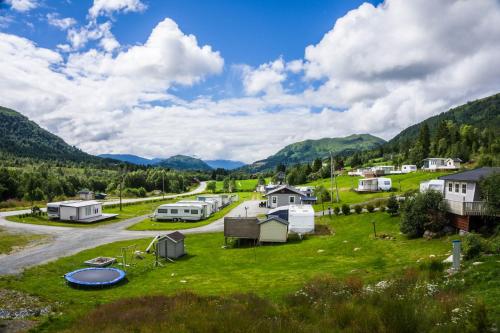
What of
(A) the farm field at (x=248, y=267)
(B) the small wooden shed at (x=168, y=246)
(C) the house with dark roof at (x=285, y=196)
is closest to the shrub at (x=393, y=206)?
(A) the farm field at (x=248, y=267)

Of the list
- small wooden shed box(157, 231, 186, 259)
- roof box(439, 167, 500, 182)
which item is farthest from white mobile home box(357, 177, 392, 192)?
small wooden shed box(157, 231, 186, 259)

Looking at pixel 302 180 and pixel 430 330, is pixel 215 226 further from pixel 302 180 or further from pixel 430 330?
pixel 302 180

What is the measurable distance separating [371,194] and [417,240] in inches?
1762

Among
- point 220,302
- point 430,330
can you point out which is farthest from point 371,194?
point 430,330

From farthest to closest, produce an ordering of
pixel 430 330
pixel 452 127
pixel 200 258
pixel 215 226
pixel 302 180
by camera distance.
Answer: pixel 302 180
pixel 452 127
pixel 215 226
pixel 200 258
pixel 430 330

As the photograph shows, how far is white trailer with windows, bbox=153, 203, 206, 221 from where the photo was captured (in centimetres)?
6181

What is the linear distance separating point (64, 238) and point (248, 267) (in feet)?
86.9

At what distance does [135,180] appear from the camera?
151 meters

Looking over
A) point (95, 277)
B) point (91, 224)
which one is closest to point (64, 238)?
point (91, 224)

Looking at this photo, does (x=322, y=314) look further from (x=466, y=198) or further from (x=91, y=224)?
(x=91, y=224)

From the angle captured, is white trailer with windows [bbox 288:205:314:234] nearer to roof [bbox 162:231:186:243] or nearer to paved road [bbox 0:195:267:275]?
paved road [bbox 0:195:267:275]

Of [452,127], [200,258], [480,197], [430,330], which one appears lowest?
[200,258]

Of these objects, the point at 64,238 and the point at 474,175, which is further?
the point at 64,238

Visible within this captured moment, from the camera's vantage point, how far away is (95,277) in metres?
26.7
